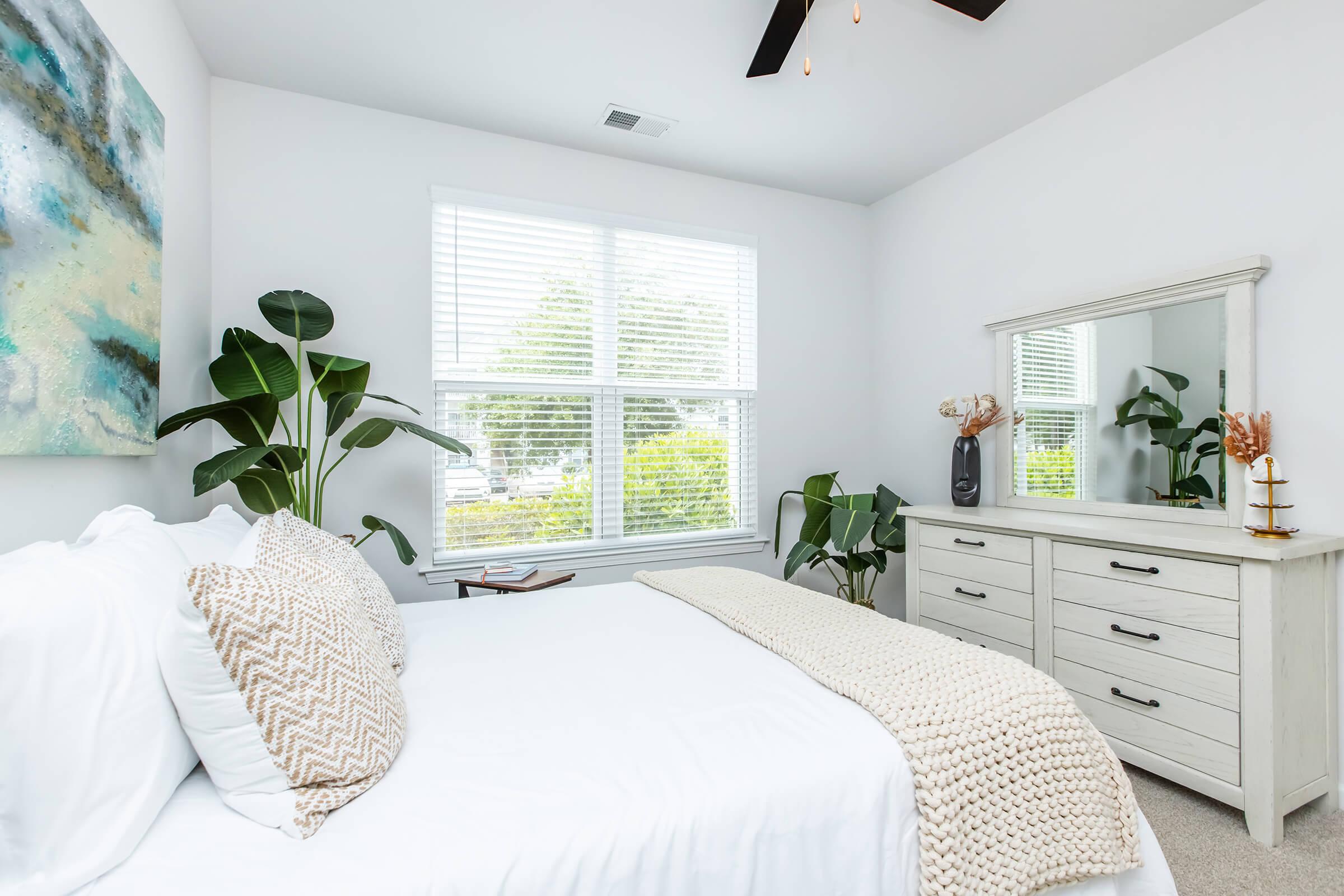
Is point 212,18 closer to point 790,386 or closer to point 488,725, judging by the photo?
point 488,725

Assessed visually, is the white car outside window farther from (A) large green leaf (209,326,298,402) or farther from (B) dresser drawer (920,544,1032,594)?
A: (B) dresser drawer (920,544,1032,594)

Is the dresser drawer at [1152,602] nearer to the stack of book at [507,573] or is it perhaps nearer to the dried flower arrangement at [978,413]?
the dried flower arrangement at [978,413]

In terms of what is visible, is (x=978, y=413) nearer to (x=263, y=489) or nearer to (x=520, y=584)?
(x=520, y=584)

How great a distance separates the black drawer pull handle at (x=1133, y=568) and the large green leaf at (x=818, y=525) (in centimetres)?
127

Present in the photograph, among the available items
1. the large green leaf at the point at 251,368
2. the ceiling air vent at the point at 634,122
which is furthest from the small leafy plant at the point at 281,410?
the ceiling air vent at the point at 634,122

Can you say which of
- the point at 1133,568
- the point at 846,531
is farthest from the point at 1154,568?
the point at 846,531

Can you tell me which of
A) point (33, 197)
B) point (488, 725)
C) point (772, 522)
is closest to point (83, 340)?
point (33, 197)

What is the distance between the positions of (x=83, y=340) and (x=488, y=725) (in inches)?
50.5

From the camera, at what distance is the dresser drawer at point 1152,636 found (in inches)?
73.6

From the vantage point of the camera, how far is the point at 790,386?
144 inches

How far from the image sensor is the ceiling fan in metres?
1.93

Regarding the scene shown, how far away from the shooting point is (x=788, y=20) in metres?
1.98

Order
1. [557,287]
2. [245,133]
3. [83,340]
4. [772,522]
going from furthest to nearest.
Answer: [772,522]
[557,287]
[245,133]
[83,340]

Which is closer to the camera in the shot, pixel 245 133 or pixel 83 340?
pixel 83 340
